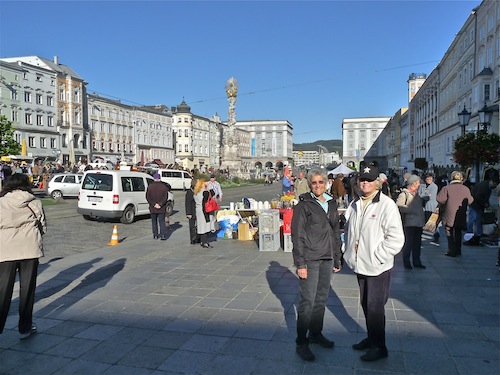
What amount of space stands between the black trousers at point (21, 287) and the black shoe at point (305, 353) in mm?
3131

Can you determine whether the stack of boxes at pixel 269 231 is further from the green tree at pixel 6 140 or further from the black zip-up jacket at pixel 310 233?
the green tree at pixel 6 140

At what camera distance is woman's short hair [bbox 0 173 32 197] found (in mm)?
4788

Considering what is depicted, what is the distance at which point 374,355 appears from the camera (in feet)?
13.3

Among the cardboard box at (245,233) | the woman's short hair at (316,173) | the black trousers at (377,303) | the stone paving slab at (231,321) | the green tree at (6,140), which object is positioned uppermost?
the green tree at (6,140)

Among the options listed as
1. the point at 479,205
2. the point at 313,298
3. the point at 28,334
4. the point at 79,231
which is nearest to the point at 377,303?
the point at 313,298

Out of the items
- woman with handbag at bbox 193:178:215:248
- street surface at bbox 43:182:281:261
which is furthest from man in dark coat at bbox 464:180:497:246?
street surface at bbox 43:182:281:261

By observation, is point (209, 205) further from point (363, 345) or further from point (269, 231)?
point (363, 345)

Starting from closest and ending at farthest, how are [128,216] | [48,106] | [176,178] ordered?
[128,216]
[176,178]
[48,106]

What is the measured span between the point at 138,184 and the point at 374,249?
13471mm

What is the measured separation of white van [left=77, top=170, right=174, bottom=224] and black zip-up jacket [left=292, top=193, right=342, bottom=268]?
11.8 metres

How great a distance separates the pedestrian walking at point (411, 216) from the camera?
805 cm

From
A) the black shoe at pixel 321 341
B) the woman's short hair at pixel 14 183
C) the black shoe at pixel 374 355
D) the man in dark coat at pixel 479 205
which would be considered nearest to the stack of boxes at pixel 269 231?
the man in dark coat at pixel 479 205

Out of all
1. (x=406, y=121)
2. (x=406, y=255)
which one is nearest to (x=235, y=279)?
(x=406, y=255)

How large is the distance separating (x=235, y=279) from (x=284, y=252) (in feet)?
9.01
